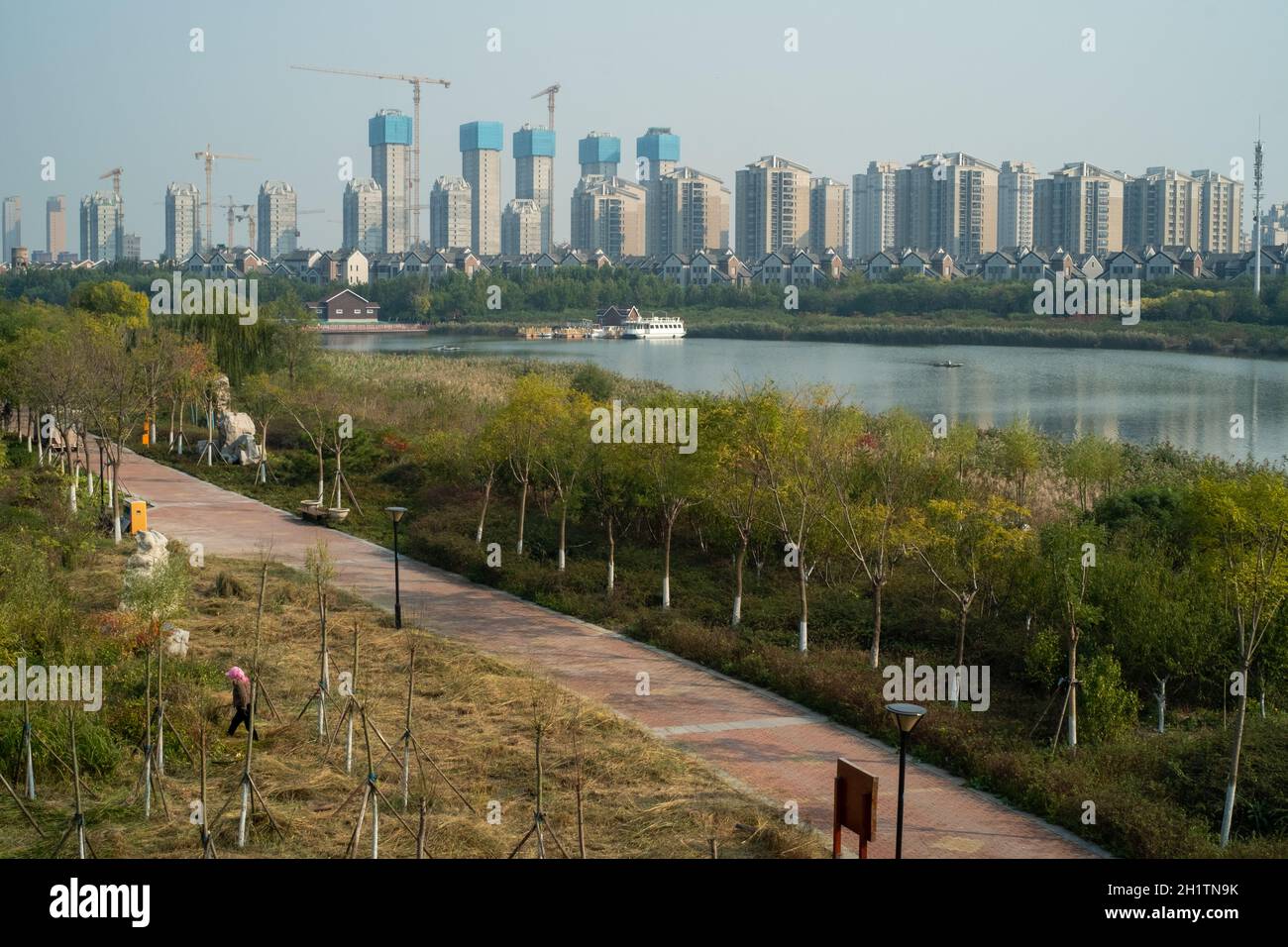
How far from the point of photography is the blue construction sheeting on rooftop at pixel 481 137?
139125mm

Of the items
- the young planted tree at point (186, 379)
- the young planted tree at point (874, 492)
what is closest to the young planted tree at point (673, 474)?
the young planted tree at point (874, 492)


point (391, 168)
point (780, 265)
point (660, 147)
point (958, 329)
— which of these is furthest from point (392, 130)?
point (958, 329)

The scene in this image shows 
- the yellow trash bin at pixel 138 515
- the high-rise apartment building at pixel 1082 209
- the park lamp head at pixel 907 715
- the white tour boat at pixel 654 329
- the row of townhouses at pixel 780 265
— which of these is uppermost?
the high-rise apartment building at pixel 1082 209

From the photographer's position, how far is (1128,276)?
219 ft

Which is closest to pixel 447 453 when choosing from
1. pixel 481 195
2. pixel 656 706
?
pixel 656 706

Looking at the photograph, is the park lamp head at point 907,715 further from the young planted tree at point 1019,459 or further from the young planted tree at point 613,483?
the young planted tree at point 1019,459

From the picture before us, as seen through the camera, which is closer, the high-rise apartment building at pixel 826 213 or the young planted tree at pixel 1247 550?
the young planted tree at pixel 1247 550

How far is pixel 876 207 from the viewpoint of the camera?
109938 millimetres

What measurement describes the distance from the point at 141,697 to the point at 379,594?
Answer: 406cm

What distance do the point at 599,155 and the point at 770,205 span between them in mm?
59780

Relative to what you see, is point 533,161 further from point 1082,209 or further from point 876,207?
point 1082,209

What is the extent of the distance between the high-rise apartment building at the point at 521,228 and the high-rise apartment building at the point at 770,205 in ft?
92.8

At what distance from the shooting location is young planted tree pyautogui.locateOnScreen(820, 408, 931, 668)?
436 inches

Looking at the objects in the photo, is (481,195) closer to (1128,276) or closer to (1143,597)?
(1128,276)
